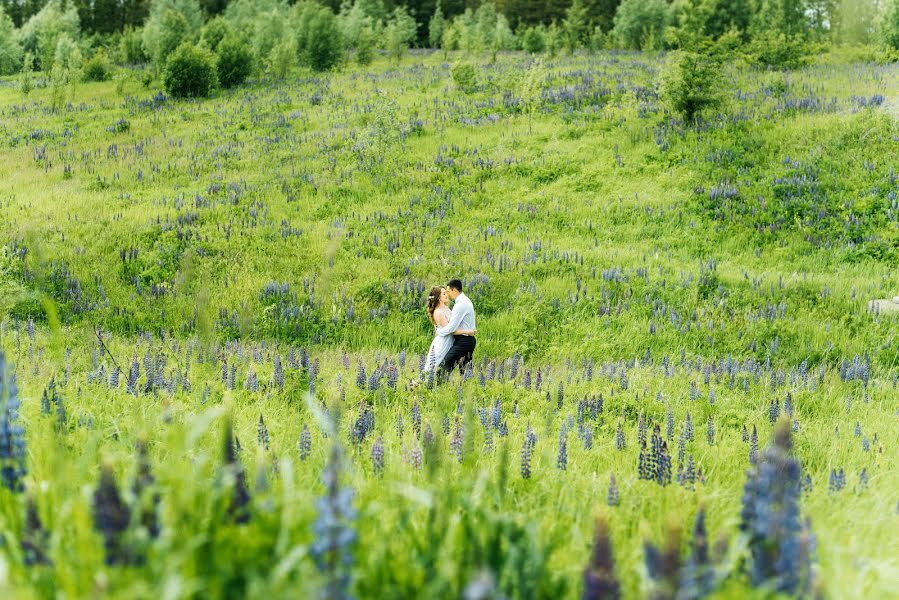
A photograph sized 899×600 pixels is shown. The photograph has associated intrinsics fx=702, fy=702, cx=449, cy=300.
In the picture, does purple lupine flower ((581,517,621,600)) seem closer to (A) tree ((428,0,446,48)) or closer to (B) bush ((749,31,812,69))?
(B) bush ((749,31,812,69))

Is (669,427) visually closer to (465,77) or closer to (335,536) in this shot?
(335,536)

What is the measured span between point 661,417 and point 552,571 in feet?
12.2

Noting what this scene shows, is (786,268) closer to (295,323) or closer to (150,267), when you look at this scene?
(295,323)

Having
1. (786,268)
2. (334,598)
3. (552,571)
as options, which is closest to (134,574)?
(334,598)

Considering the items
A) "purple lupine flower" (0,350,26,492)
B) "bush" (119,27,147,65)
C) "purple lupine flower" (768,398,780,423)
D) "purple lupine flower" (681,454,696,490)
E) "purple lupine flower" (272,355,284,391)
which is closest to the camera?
"purple lupine flower" (0,350,26,492)

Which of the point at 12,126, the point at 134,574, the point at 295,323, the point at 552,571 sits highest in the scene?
the point at 12,126

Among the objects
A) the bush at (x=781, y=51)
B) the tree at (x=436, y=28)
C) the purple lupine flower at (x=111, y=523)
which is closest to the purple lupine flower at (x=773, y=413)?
the purple lupine flower at (x=111, y=523)

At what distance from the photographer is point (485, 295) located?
10297 millimetres

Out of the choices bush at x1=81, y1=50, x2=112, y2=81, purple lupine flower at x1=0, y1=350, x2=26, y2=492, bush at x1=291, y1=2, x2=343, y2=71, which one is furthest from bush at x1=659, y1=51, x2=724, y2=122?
bush at x1=81, y1=50, x2=112, y2=81

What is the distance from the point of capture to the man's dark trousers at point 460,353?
8.25 metres

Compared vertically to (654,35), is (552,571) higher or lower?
lower

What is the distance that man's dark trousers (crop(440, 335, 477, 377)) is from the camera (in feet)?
27.1

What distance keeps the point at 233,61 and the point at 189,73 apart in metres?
2.29

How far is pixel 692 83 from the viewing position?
1530cm
